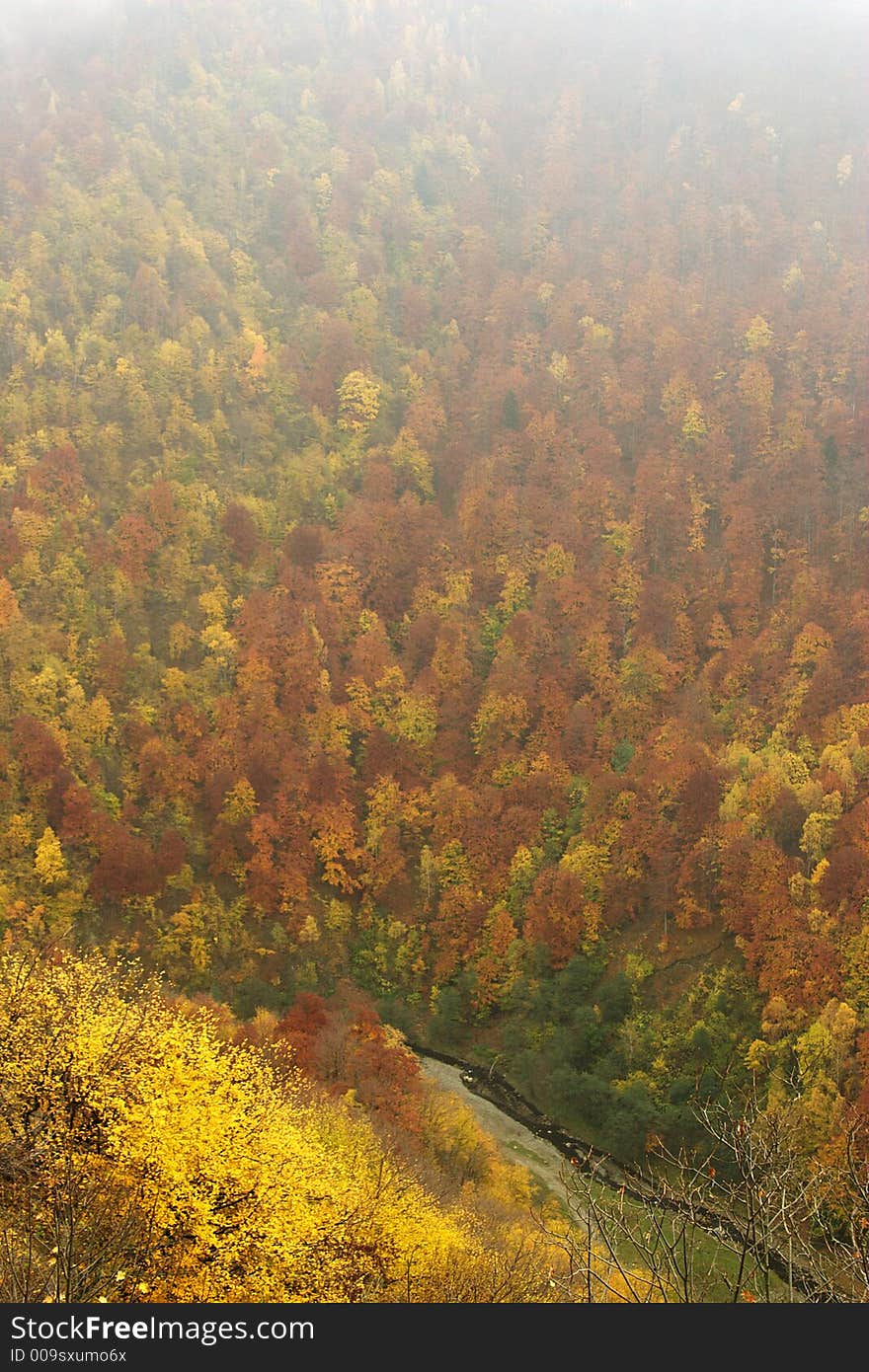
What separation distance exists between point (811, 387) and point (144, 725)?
102m

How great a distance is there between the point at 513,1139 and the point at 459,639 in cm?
6599

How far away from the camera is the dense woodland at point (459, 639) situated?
97.8m

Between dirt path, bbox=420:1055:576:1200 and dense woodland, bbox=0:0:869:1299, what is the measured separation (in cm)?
444

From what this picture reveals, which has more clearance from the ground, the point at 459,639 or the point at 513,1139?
the point at 459,639

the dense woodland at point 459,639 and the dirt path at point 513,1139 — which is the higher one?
the dense woodland at point 459,639

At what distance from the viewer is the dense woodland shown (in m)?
97.8

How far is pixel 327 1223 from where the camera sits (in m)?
44.4

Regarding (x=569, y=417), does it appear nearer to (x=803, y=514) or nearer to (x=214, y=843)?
(x=803, y=514)

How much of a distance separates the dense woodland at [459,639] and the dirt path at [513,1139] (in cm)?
444

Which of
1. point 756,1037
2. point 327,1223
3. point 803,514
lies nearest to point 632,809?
point 756,1037

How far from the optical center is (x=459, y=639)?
13938cm

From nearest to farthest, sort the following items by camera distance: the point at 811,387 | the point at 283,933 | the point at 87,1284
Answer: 1. the point at 87,1284
2. the point at 283,933
3. the point at 811,387

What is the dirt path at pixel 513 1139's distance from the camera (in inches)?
3297

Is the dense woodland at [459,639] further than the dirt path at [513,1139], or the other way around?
the dense woodland at [459,639]
